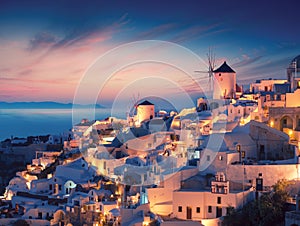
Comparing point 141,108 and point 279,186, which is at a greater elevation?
point 141,108

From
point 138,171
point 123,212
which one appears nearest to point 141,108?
point 138,171

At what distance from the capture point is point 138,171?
734 inches

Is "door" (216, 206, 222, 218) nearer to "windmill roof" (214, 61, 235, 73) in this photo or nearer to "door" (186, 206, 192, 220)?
"door" (186, 206, 192, 220)

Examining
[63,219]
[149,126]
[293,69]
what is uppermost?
[293,69]

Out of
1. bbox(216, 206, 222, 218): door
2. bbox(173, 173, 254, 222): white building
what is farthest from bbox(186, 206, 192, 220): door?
bbox(216, 206, 222, 218): door

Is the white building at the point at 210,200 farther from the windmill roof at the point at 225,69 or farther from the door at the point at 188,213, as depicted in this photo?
the windmill roof at the point at 225,69

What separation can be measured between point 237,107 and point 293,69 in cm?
563

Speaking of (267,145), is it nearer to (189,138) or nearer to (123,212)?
(189,138)

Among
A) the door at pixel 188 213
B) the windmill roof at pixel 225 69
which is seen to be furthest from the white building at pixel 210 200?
the windmill roof at pixel 225 69

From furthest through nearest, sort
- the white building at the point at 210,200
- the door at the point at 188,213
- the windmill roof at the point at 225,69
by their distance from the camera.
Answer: the windmill roof at the point at 225,69 → the door at the point at 188,213 → the white building at the point at 210,200

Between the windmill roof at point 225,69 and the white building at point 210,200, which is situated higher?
the windmill roof at point 225,69

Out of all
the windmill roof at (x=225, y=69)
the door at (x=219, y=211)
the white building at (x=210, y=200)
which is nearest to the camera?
the white building at (x=210, y=200)

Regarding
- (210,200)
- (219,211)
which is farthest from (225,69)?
(219,211)

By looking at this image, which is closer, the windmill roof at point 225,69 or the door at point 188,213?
the door at point 188,213
